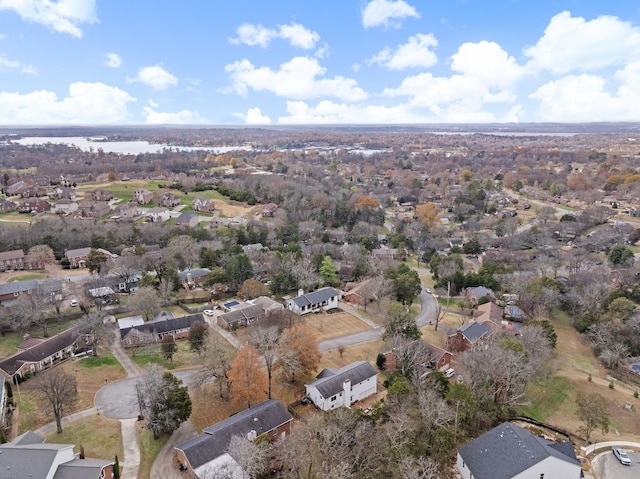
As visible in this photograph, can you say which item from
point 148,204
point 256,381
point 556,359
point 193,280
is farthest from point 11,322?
point 148,204

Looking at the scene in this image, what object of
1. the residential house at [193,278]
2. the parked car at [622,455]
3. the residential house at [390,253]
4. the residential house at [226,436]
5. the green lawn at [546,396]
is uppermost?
the residential house at [226,436]

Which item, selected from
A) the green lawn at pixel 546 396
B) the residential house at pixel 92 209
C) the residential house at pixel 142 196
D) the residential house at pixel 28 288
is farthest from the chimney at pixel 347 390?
the residential house at pixel 142 196

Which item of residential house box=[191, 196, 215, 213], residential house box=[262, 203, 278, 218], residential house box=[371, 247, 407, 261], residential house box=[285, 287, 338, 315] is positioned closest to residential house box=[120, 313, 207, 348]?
residential house box=[285, 287, 338, 315]

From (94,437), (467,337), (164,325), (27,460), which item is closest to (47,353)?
(164,325)

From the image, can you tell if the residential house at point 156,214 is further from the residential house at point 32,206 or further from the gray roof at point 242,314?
the gray roof at point 242,314

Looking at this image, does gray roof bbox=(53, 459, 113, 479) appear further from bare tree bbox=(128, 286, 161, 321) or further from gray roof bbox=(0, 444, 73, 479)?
bare tree bbox=(128, 286, 161, 321)

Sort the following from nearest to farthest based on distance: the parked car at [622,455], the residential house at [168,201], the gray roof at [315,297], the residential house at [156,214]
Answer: the parked car at [622,455] → the gray roof at [315,297] → the residential house at [156,214] → the residential house at [168,201]
